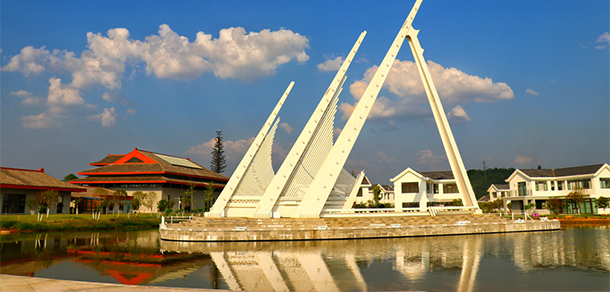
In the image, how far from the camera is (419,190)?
164ft

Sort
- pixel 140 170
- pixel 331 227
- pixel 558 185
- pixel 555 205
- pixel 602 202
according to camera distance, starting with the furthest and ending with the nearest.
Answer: pixel 140 170 < pixel 558 185 < pixel 555 205 < pixel 602 202 < pixel 331 227

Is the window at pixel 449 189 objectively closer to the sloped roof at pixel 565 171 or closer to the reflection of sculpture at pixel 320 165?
the sloped roof at pixel 565 171

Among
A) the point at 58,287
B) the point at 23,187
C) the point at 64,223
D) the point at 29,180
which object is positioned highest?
the point at 29,180

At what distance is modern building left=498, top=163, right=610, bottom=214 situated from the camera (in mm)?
46041

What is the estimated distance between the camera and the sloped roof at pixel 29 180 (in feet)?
117

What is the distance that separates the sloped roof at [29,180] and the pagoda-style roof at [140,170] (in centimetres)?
927

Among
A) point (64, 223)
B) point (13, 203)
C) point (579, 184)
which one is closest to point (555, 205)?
point (579, 184)

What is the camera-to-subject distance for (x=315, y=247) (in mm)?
18078

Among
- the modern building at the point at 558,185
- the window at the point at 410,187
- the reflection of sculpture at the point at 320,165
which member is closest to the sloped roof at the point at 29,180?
the reflection of sculpture at the point at 320,165

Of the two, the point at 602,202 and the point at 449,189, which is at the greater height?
the point at 449,189

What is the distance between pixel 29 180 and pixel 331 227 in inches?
1284

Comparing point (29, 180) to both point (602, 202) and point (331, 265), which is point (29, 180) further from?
point (602, 202)

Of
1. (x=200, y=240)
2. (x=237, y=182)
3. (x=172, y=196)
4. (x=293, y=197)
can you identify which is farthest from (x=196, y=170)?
(x=200, y=240)

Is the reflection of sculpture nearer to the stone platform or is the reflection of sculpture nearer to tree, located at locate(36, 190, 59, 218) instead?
the stone platform
